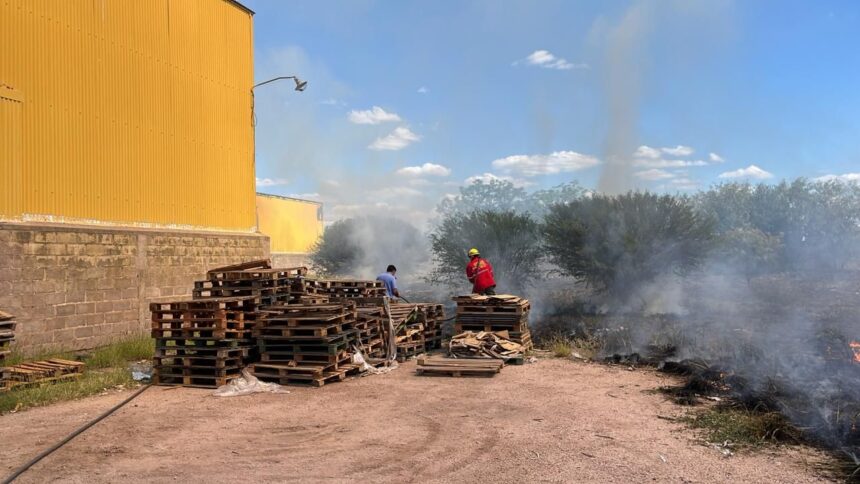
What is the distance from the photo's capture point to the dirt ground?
5512 millimetres

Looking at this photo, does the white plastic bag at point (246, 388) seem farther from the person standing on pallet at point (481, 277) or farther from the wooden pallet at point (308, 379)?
the person standing on pallet at point (481, 277)

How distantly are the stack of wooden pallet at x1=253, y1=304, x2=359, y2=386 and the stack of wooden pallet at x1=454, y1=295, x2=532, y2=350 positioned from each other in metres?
3.11

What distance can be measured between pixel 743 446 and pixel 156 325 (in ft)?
28.4

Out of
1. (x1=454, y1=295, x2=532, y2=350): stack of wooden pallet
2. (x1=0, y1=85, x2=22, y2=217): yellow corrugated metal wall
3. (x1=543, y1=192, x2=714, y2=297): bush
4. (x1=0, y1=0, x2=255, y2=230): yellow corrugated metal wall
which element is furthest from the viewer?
(x1=543, y1=192, x2=714, y2=297): bush

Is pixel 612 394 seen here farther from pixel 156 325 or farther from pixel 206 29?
pixel 206 29

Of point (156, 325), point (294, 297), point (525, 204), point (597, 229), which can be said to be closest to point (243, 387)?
point (156, 325)

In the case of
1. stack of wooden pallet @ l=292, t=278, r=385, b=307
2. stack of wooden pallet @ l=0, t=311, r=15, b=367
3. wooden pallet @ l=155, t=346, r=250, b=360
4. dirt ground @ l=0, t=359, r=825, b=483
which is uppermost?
stack of wooden pallet @ l=292, t=278, r=385, b=307

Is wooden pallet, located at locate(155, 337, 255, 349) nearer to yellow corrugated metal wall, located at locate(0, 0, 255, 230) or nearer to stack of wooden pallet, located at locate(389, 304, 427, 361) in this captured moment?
stack of wooden pallet, located at locate(389, 304, 427, 361)

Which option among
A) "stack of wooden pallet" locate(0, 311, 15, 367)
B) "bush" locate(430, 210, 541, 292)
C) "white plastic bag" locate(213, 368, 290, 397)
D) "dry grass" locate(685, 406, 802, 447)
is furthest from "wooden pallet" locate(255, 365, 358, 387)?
"bush" locate(430, 210, 541, 292)

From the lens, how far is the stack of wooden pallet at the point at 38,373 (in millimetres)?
8936

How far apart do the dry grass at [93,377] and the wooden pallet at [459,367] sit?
15.7 ft

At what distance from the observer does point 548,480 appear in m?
5.30

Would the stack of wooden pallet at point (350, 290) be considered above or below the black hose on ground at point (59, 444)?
above

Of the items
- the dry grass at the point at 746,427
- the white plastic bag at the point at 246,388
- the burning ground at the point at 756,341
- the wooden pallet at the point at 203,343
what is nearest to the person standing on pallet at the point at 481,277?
the burning ground at the point at 756,341
